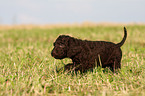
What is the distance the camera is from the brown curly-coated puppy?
334 centimetres

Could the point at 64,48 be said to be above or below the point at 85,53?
above

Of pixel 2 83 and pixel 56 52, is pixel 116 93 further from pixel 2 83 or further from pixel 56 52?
pixel 2 83

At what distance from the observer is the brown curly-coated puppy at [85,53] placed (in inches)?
132

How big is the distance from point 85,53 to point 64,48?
0.48m

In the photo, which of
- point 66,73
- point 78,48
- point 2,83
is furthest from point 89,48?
point 2,83

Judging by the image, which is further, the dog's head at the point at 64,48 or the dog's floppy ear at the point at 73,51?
the dog's floppy ear at the point at 73,51

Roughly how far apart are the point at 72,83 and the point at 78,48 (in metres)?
0.71

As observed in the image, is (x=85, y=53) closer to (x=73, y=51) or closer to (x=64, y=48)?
(x=73, y=51)

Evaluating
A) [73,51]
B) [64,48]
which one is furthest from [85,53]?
[64,48]

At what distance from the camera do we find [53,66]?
4.21 meters

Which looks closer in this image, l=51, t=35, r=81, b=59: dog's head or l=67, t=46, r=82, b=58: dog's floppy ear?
l=51, t=35, r=81, b=59: dog's head

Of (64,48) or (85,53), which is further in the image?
(85,53)

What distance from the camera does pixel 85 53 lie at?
3.54 m

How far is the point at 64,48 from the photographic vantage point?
11.0ft
